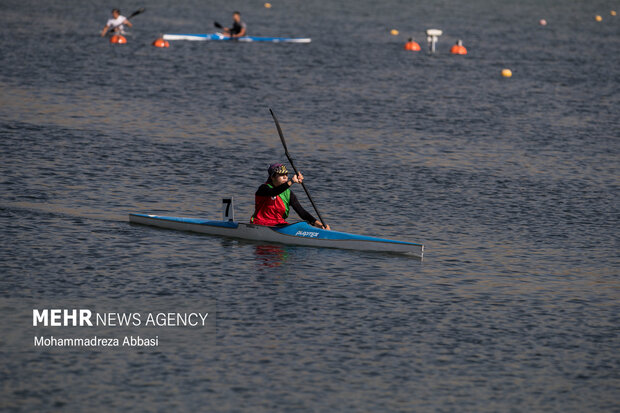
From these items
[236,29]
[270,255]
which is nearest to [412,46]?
[236,29]

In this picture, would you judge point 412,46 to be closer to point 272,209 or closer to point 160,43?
point 160,43

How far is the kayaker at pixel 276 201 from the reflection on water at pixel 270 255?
1.77ft

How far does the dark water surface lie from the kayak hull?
20cm

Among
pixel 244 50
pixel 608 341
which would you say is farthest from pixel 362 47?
pixel 608 341

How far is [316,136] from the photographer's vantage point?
34.6m

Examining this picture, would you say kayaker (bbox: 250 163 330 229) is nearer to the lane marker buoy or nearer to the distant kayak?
the distant kayak

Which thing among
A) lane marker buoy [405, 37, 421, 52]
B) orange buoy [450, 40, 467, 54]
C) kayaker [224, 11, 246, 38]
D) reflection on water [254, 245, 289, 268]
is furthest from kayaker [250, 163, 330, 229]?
lane marker buoy [405, 37, 421, 52]

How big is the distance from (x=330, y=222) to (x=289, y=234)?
2513 mm

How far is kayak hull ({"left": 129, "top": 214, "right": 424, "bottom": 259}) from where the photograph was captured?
21.0 meters

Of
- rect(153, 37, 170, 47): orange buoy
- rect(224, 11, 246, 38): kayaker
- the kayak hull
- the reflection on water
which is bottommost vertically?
the reflection on water

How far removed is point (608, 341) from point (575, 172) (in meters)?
14.1

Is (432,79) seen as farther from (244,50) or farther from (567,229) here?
(567,229)

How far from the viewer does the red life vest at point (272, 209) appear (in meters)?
22.0

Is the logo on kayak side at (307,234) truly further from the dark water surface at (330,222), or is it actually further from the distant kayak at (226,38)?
the distant kayak at (226,38)
